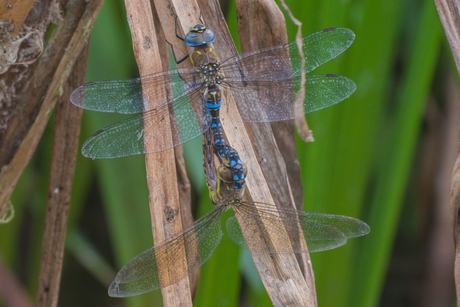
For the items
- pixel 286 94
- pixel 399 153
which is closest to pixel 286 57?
pixel 286 94

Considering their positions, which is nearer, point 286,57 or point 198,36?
point 198,36

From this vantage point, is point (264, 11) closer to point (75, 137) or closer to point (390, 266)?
point (75, 137)

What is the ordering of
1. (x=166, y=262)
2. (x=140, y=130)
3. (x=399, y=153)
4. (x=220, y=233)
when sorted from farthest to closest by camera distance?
(x=399, y=153)
(x=220, y=233)
(x=140, y=130)
(x=166, y=262)

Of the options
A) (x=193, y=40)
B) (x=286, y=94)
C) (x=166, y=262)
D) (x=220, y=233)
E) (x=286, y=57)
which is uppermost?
Answer: (x=193, y=40)

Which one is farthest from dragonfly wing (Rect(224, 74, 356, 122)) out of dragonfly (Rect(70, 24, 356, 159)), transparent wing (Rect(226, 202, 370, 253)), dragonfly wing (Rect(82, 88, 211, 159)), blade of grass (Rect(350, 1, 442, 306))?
blade of grass (Rect(350, 1, 442, 306))

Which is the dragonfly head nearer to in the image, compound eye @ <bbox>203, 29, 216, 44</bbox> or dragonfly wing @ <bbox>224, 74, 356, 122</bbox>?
compound eye @ <bbox>203, 29, 216, 44</bbox>

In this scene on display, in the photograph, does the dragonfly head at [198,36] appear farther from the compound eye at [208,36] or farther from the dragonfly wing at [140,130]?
the dragonfly wing at [140,130]

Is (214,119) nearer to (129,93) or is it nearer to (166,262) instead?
(129,93)

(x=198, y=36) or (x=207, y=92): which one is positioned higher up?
(x=198, y=36)
